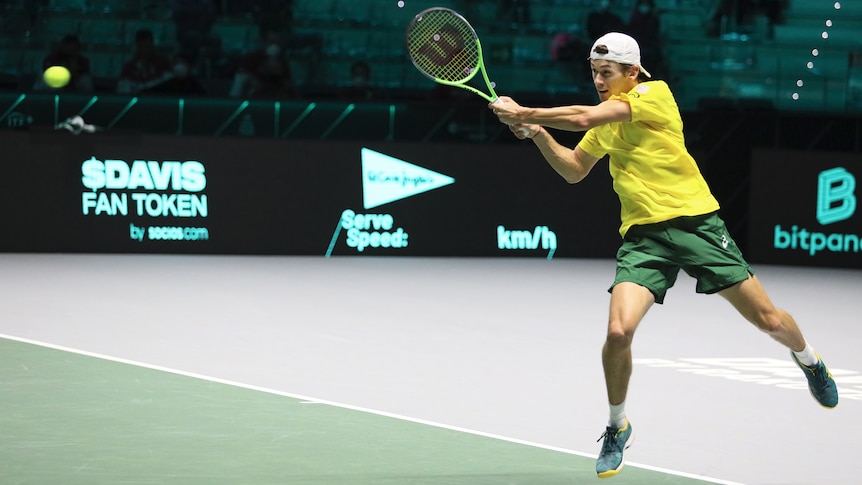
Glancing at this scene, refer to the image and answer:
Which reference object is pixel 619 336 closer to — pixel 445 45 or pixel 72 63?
pixel 445 45

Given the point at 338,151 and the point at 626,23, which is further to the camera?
the point at 626,23

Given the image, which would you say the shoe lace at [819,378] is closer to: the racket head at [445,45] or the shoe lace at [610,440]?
the shoe lace at [610,440]

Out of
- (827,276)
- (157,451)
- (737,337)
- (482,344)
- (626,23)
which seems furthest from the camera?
(626,23)

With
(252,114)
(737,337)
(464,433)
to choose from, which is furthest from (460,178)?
(464,433)

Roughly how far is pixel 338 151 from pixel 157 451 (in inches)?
352

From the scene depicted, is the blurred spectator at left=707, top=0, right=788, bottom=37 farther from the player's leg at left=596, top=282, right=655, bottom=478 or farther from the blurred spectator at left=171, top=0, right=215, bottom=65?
the player's leg at left=596, top=282, right=655, bottom=478

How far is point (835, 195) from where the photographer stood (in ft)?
47.5

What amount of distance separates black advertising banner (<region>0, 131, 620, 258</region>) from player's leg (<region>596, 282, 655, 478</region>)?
909cm

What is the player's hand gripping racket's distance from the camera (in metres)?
6.52

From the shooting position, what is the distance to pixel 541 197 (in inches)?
581

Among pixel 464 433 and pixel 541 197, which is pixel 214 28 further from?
pixel 464 433

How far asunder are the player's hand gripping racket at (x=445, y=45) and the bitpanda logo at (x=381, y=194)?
7.78m

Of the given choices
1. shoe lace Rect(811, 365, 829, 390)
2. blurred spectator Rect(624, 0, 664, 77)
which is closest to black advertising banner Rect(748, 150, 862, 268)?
blurred spectator Rect(624, 0, 664, 77)

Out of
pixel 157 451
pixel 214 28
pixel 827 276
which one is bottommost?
pixel 827 276
